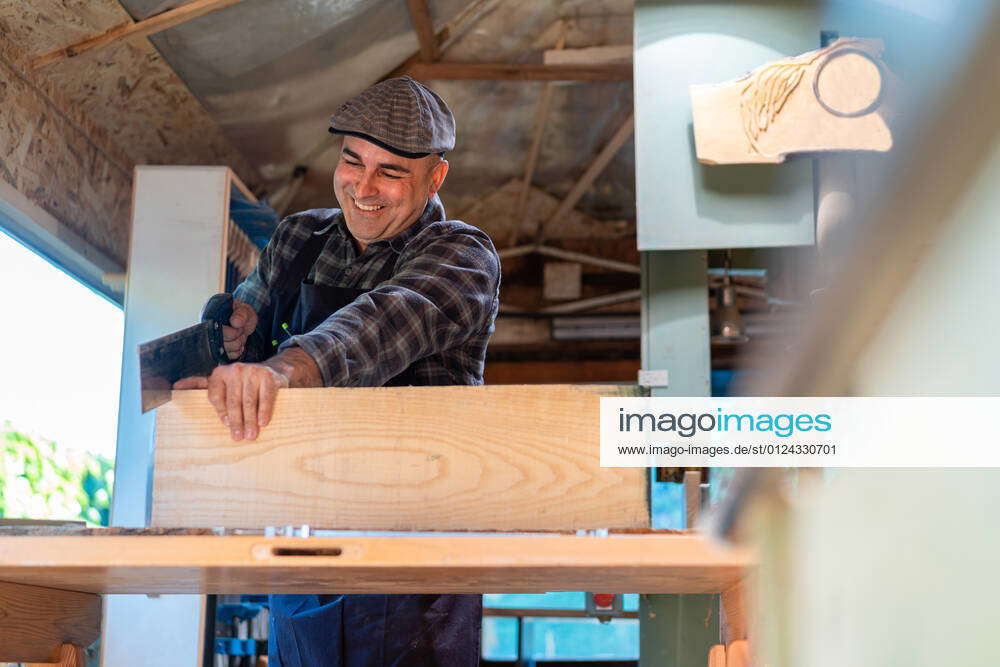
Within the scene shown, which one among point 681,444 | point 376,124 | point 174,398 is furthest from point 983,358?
point 376,124

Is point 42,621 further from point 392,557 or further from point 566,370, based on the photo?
point 566,370

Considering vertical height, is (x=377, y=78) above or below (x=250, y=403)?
above

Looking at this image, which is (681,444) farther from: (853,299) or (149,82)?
(149,82)

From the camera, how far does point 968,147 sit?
324mm

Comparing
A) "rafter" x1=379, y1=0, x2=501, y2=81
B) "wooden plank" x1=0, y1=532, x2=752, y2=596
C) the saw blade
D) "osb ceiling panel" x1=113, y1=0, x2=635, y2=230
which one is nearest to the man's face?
the saw blade

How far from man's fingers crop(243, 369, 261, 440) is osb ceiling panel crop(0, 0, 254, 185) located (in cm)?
252

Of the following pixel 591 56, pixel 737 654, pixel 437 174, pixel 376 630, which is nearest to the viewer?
pixel 737 654

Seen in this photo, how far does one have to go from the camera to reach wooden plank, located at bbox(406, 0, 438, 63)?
4582 mm

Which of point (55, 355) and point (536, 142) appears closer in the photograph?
point (55, 355)

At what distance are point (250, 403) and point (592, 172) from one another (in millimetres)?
5091

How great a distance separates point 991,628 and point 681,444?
2.64 ft

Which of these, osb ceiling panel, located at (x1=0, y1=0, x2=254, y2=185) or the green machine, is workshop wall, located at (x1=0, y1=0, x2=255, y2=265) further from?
the green machine

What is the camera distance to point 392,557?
1.06 meters

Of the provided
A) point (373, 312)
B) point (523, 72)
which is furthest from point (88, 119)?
point (373, 312)
